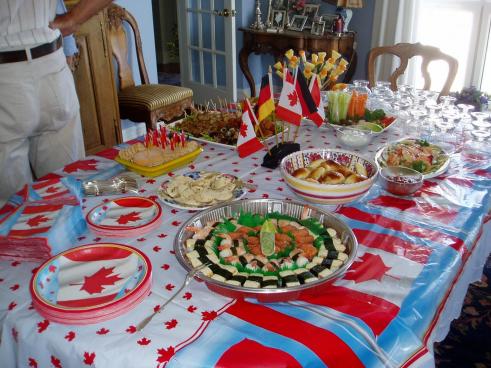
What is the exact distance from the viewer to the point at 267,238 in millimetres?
1029

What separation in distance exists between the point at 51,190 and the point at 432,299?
964 millimetres

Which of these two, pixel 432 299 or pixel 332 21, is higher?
pixel 332 21

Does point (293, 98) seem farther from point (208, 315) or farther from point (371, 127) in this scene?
point (208, 315)

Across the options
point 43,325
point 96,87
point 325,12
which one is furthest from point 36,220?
point 325,12

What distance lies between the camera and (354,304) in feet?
3.08

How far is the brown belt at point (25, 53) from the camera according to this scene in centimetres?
175

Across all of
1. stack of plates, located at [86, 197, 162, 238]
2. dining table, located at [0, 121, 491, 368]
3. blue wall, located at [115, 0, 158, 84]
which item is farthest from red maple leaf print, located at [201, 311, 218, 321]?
blue wall, located at [115, 0, 158, 84]

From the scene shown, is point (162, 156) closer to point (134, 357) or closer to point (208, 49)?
point (134, 357)

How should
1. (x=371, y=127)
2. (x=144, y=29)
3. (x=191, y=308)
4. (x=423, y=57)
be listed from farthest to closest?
(x=144, y=29) < (x=423, y=57) < (x=371, y=127) < (x=191, y=308)

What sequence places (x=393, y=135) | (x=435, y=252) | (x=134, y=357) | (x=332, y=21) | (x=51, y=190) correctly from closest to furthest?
(x=134, y=357) → (x=435, y=252) → (x=51, y=190) → (x=393, y=135) → (x=332, y=21)

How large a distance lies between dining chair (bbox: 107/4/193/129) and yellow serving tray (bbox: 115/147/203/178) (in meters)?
1.73

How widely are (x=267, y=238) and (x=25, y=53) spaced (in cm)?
128

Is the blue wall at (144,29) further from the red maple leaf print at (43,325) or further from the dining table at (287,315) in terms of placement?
the red maple leaf print at (43,325)

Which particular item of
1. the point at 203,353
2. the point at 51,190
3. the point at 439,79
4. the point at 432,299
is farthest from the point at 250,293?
the point at 439,79
